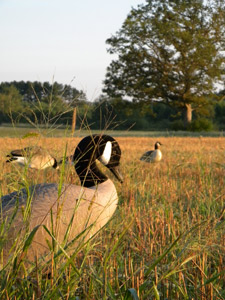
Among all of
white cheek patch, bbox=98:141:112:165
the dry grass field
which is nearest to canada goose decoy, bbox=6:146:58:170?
the dry grass field

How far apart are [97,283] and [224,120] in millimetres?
56806

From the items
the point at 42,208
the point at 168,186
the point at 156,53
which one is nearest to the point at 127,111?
the point at 156,53

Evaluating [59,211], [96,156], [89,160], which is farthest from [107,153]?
[59,211]

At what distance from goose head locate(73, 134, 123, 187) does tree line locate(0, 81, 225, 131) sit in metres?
0.22

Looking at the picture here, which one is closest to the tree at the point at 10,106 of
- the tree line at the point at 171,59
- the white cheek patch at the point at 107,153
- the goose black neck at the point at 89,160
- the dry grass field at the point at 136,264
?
the dry grass field at the point at 136,264

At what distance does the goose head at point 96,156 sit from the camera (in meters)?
4.04

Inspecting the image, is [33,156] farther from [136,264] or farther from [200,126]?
[200,126]

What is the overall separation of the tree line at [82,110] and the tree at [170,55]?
51.2 inches

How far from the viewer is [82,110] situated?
3.25 metres

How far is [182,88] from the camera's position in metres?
41.2

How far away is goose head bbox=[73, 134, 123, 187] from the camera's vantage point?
4.04 m

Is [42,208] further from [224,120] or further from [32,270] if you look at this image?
[224,120]

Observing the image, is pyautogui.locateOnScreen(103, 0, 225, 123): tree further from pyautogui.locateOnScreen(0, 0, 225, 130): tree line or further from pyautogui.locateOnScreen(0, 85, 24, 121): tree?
pyautogui.locateOnScreen(0, 85, 24, 121): tree

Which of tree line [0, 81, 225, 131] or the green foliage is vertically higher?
tree line [0, 81, 225, 131]
